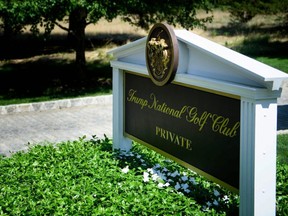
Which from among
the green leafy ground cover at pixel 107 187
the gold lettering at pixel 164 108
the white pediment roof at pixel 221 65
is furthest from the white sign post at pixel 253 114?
the gold lettering at pixel 164 108

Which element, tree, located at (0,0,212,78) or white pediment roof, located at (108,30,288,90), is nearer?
white pediment roof, located at (108,30,288,90)

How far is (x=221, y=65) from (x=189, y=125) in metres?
0.94

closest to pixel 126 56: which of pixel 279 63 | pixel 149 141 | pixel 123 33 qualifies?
pixel 149 141

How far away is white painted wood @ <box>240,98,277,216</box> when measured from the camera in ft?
14.7

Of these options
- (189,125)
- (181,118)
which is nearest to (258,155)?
(189,125)

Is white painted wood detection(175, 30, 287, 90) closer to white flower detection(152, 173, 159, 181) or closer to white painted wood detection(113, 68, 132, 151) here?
white flower detection(152, 173, 159, 181)

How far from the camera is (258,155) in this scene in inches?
178

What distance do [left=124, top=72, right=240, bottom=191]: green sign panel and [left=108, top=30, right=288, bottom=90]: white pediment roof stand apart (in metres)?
0.21

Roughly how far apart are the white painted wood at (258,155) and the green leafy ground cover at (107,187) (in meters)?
0.47

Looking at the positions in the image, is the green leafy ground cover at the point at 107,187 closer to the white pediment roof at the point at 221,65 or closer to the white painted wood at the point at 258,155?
the white painted wood at the point at 258,155

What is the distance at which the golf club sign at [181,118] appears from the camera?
496cm

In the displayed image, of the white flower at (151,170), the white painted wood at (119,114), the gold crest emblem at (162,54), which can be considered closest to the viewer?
the gold crest emblem at (162,54)

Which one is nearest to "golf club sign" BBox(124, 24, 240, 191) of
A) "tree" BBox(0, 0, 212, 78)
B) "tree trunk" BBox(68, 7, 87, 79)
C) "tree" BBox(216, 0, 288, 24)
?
"tree" BBox(0, 0, 212, 78)

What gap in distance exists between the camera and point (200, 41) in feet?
17.7
